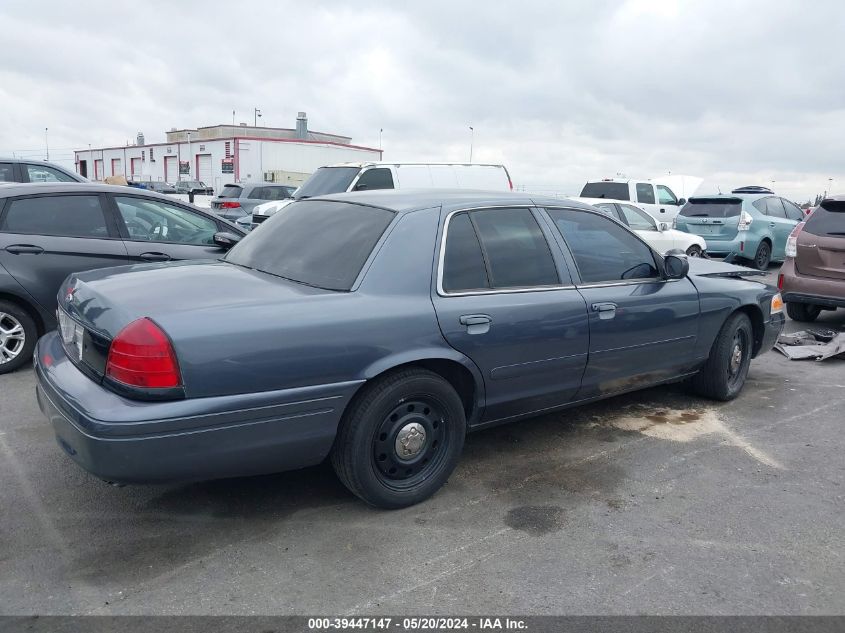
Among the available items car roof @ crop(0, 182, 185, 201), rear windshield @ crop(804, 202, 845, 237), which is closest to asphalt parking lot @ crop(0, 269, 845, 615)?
car roof @ crop(0, 182, 185, 201)

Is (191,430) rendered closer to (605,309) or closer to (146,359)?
(146,359)

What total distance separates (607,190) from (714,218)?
3230 millimetres

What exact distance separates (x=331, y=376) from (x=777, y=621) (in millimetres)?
2044

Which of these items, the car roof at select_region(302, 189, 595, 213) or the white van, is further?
the white van

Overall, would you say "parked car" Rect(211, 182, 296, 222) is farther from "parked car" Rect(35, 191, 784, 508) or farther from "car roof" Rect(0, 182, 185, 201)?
"parked car" Rect(35, 191, 784, 508)

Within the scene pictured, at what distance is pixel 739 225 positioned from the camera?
13.8 meters

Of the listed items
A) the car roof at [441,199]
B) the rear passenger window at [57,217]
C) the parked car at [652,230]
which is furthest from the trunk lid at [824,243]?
the rear passenger window at [57,217]

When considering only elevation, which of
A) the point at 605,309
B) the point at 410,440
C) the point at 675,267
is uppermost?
the point at 675,267

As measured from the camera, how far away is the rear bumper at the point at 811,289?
25.4 ft

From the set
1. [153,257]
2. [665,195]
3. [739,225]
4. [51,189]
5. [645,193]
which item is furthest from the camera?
[665,195]

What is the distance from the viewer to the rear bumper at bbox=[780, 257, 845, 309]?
25.4ft

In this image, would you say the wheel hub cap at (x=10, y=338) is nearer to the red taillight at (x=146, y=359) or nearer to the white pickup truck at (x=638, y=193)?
the red taillight at (x=146, y=359)

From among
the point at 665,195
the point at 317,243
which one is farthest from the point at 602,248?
the point at 665,195

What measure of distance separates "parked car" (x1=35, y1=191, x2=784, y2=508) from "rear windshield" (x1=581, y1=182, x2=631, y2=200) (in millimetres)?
12209
